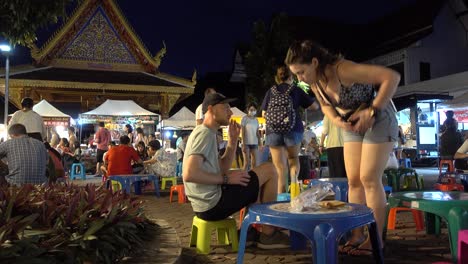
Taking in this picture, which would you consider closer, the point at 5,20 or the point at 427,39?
the point at 5,20

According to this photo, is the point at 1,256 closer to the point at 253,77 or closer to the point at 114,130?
the point at 114,130

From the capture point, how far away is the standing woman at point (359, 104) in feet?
9.61

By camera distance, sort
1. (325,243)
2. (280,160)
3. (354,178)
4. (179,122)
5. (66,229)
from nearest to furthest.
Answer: (325,243)
(66,229)
(354,178)
(280,160)
(179,122)

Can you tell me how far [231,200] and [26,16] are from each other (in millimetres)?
2790

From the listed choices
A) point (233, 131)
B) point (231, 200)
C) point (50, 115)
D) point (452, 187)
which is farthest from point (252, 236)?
point (50, 115)

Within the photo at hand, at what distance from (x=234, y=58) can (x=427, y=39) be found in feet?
41.6

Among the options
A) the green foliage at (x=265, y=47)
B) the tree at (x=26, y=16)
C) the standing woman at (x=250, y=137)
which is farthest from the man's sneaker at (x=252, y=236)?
the green foliage at (x=265, y=47)

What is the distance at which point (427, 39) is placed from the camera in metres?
22.3

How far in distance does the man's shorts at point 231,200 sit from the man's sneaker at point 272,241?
530 millimetres

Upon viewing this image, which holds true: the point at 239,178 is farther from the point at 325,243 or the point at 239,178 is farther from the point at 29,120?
the point at 29,120

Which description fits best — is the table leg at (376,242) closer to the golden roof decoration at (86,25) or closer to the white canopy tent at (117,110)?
the white canopy tent at (117,110)

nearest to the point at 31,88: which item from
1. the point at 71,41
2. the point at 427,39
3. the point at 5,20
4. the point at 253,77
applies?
Result: the point at 71,41

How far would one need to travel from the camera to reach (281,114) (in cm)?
498

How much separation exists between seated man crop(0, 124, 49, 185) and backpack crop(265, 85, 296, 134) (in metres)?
3.01
